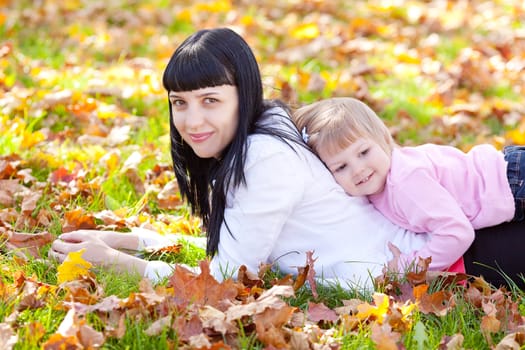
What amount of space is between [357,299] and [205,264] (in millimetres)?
543

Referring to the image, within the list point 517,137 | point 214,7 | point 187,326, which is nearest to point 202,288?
point 187,326

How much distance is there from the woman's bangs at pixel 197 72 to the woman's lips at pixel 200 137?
0.61ft

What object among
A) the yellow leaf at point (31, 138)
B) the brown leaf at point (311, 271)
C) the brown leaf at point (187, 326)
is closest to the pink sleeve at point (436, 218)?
the brown leaf at point (311, 271)

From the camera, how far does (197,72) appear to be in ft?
8.69

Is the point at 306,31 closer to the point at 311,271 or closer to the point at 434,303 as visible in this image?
the point at 311,271

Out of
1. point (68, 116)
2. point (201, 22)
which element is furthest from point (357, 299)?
point (201, 22)

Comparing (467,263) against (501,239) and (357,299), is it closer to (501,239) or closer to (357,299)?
(501,239)

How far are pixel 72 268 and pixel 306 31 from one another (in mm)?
4380

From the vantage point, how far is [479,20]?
288 inches

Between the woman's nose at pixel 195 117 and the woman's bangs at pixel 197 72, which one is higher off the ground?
the woman's bangs at pixel 197 72

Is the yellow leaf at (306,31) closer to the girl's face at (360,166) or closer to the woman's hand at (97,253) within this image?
the girl's face at (360,166)

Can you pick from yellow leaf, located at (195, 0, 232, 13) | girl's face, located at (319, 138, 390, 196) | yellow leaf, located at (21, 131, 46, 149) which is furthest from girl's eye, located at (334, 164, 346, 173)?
yellow leaf, located at (195, 0, 232, 13)

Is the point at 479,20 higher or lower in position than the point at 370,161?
lower

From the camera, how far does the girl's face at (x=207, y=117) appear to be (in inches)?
106
